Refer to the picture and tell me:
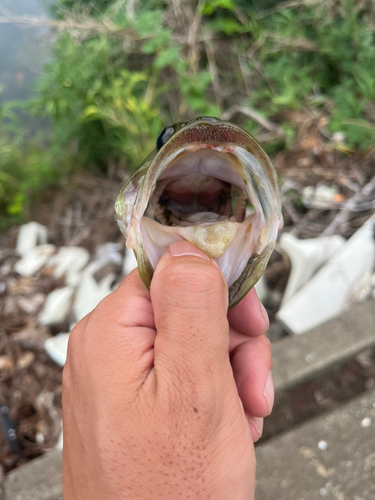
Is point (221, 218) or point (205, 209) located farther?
point (205, 209)

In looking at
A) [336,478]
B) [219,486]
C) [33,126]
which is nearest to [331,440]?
[336,478]

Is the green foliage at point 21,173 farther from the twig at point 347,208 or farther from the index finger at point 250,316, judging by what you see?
the index finger at point 250,316

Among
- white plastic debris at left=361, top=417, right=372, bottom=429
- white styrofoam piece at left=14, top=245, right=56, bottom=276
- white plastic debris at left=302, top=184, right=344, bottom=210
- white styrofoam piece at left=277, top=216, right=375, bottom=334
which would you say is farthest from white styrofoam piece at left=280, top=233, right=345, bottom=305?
white styrofoam piece at left=14, top=245, right=56, bottom=276

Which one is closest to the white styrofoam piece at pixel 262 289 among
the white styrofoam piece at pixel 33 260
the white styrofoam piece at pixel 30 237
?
the white styrofoam piece at pixel 33 260

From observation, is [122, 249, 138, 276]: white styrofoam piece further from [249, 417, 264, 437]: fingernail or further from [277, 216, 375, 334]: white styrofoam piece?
[249, 417, 264, 437]: fingernail

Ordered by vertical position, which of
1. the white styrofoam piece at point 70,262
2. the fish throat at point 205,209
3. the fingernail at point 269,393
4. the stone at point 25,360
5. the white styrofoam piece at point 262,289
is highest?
the fish throat at point 205,209

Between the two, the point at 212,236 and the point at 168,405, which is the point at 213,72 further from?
the point at 168,405

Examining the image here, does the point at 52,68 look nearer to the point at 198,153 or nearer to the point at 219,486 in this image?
the point at 198,153

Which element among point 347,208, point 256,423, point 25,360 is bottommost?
point 25,360

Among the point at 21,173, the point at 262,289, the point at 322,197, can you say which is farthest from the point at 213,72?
the point at 21,173
